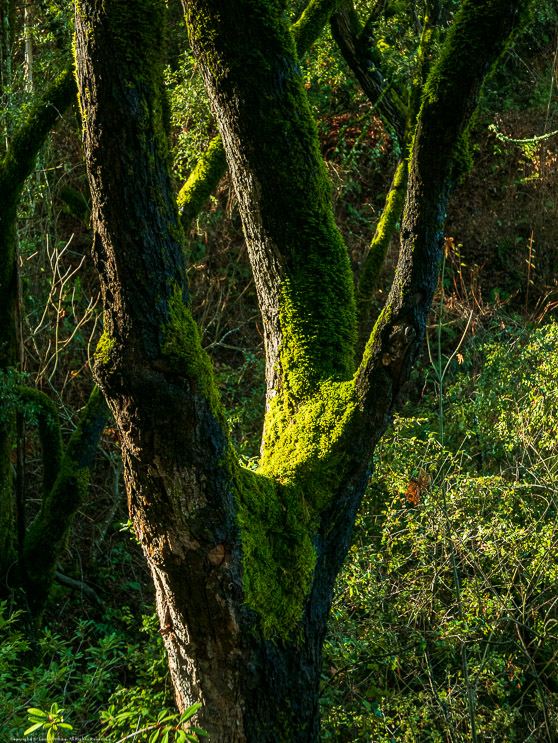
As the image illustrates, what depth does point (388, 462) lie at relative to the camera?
5211mm

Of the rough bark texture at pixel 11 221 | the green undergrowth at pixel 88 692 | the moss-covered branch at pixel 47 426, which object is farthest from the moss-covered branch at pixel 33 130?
the green undergrowth at pixel 88 692

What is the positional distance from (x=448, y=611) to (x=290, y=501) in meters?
2.22

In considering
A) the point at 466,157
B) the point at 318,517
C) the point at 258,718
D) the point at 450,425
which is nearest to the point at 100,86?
the point at 466,157

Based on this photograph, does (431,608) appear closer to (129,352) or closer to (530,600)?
(530,600)

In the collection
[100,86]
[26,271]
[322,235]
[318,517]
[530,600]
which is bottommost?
[530,600]

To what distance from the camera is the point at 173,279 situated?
2248mm

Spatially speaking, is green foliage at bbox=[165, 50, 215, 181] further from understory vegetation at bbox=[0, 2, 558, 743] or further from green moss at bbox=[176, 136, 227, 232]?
green moss at bbox=[176, 136, 227, 232]

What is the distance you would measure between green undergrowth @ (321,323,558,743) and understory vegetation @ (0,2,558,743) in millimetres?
23

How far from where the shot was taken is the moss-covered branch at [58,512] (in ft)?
17.4

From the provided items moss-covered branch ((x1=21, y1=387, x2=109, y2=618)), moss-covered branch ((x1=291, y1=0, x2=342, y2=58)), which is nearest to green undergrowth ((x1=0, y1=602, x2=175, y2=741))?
moss-covered branch ((x1=21, y1=387, x2=109, y2=618))

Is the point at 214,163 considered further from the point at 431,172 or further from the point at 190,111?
the point at 431,172

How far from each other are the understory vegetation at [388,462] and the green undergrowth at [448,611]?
0.02 metres

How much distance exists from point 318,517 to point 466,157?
157 centimetres

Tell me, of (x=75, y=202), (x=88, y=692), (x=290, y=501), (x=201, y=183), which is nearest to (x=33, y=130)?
(x=201, y=183)
